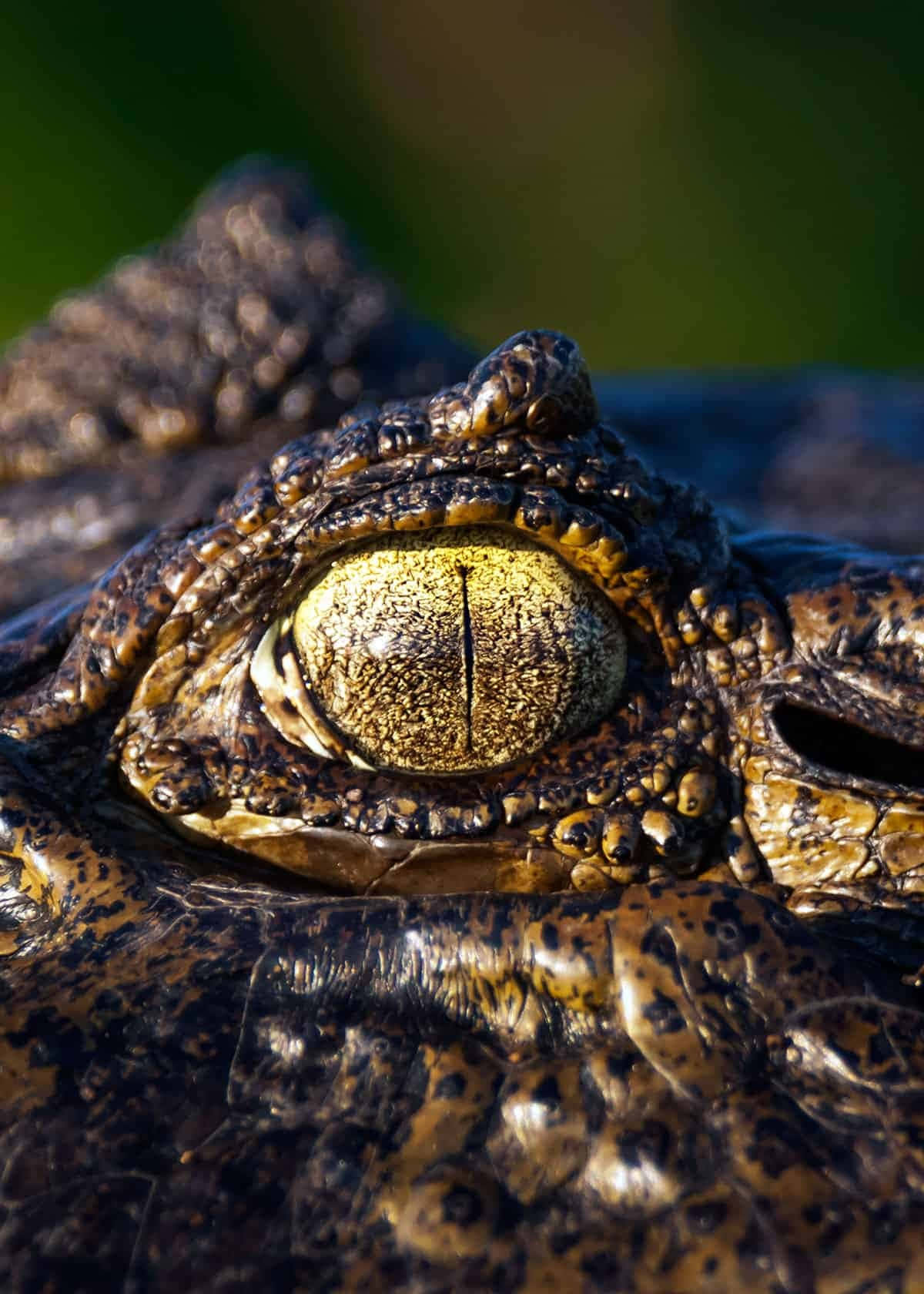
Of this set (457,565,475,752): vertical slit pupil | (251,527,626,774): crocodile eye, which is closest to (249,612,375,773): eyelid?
(251,527,626,774): crocodile eye

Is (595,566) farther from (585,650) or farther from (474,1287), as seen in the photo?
(474,1287)

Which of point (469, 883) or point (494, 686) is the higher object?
point (494, 686)

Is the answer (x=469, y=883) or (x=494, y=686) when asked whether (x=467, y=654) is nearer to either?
(x=494, y=686)

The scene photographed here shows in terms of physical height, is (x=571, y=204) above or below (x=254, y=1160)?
above

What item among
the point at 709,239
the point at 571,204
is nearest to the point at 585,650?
the point at 709,239

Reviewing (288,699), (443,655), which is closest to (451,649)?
(443,655)

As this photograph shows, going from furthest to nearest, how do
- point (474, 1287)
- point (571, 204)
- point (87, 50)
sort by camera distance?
point (571, 204)
point (87, 50)
point (474, 1287)

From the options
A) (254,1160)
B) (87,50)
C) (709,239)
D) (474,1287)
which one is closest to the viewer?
(474,1287)

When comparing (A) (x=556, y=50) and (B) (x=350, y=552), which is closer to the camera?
(B) (x=350, y=552)
